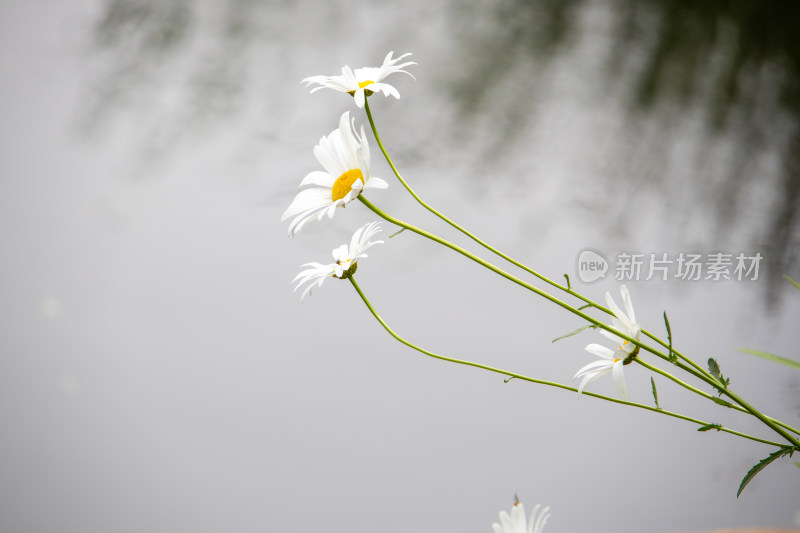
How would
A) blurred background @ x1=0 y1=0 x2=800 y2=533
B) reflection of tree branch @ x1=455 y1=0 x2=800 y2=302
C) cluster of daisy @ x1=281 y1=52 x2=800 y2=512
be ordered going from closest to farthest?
cluster of daisy @ x1=281 y1=52 x2=800 y2=512, blurred background @ x1=0 y1=0 x2=800 y2=533, reflection of tree branch @ x1=455 y1=0 x2=800 y2=302

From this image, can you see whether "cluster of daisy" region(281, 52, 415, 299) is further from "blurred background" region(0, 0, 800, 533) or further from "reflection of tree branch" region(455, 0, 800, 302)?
"reflection of tree branch" region(455, 0, 800, 302)

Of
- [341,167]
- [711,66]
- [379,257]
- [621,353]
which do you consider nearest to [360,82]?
[341,167]

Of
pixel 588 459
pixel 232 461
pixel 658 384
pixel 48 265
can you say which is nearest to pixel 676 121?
pixel 658 384

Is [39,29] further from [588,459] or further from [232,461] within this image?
[588,459]

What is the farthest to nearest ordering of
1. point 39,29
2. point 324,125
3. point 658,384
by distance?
point 658,384 < point 324,125 < point 39,29

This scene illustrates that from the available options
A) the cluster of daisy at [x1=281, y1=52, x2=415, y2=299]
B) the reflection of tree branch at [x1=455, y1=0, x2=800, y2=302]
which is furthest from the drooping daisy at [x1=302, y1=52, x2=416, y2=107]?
the reflection of tree branch at [x1=455, y1=0, x2=800, y2=302]

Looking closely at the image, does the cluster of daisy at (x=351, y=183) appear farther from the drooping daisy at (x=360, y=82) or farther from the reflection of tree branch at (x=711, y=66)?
the reflection of tree branch at (x=711, y=66)
